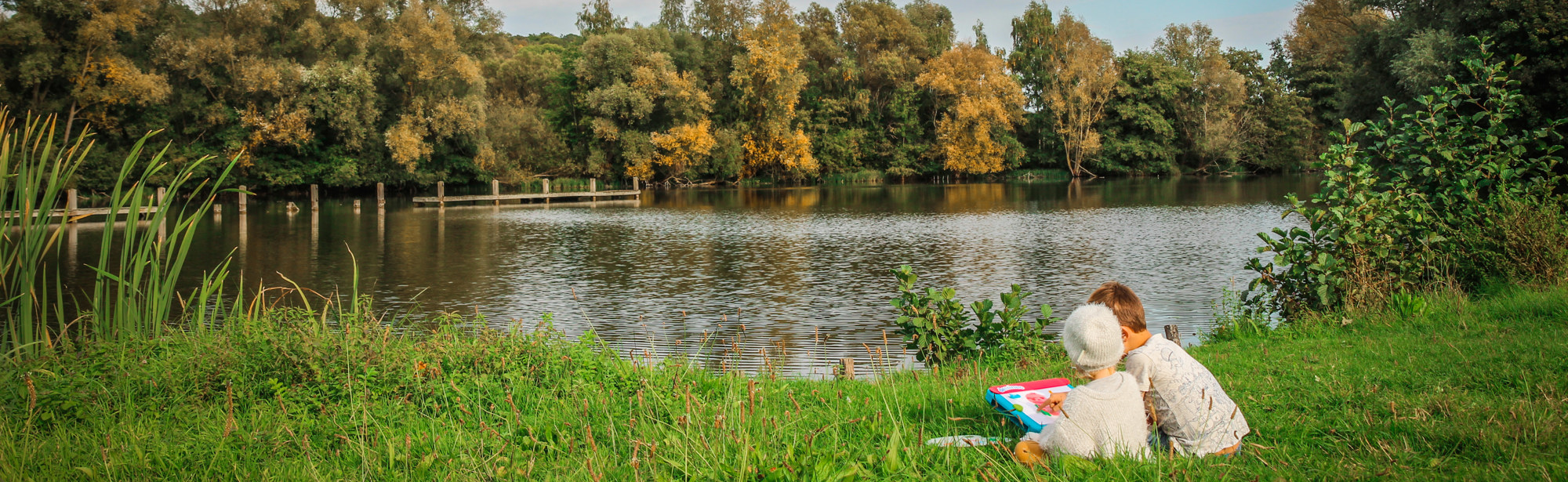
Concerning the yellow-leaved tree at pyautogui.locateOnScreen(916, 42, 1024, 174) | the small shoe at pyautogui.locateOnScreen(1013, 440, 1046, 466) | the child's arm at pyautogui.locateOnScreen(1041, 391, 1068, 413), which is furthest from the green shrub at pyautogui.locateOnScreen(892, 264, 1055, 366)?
the yellow-leaved tree at pyautogui.locateOnScreen(916, 42, 1024, 174)

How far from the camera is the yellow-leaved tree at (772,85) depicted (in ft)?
151

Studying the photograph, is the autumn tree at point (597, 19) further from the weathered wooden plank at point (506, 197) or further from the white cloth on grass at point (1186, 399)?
the white cloth on grass at point (1186, 399)

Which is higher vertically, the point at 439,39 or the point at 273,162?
the point at 439,39

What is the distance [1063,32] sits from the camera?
49719 mm

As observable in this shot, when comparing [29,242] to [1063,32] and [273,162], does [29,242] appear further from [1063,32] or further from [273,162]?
[1063,32]

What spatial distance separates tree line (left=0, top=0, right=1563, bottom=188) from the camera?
105 feet

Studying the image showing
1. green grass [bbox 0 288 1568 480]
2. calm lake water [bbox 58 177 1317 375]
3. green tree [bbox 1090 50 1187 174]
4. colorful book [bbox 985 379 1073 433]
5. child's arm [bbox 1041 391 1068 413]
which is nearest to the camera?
green grass [bbox 0 288 1568 480]

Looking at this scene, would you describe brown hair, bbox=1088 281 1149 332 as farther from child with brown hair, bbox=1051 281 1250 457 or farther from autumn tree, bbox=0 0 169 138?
autumn tree, bbox=0 0 169 138

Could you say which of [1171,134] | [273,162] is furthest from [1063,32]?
[273,162]

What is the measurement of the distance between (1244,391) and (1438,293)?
3212 millimetres

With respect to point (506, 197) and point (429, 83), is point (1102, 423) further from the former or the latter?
point (429, 83)

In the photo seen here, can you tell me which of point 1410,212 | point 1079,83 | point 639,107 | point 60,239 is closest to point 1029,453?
point 60,239

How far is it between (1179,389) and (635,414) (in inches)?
87.4

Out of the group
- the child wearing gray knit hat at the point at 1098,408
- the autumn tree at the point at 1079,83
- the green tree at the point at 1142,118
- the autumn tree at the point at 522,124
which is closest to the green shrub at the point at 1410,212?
the child wearing gray knit hat at the point at 1098,408
